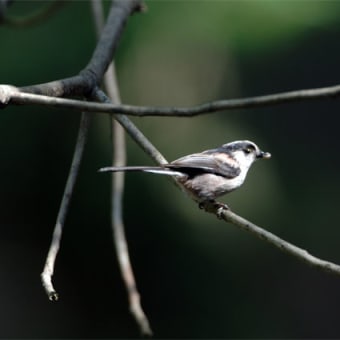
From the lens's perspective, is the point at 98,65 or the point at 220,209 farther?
the point at 220,209

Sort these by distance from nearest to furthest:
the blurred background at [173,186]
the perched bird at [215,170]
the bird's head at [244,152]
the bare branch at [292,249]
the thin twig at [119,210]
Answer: the bare branch at [292,249], the thin twig at [119,210], the perched bird at [215,170], the bird's head at [244,152], the blurred background at [173,186]

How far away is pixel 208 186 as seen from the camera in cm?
363

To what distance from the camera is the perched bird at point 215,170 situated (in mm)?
3543

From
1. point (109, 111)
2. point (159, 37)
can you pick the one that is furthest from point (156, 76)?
point (109, 111)

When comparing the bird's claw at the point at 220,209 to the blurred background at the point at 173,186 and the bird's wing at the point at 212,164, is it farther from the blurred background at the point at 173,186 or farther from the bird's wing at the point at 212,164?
the blurred background at the point at 173,186

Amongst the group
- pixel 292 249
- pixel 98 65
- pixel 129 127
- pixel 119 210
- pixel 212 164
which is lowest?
pixel 292 249

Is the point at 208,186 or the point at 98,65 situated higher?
the point at 98,65

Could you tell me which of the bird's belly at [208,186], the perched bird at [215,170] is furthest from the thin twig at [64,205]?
the bird's belly at [208,186]

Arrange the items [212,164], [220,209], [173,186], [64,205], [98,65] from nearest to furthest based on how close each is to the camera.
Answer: [64,205], [98,65], [220,209], [212,164], [173,186]

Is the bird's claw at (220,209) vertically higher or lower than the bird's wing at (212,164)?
lower

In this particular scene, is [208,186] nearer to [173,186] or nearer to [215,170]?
[215,170]

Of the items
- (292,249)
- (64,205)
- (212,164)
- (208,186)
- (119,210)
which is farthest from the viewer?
(212,164)

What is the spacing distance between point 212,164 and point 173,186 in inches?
72.9

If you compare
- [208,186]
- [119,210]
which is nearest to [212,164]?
[208,186]
